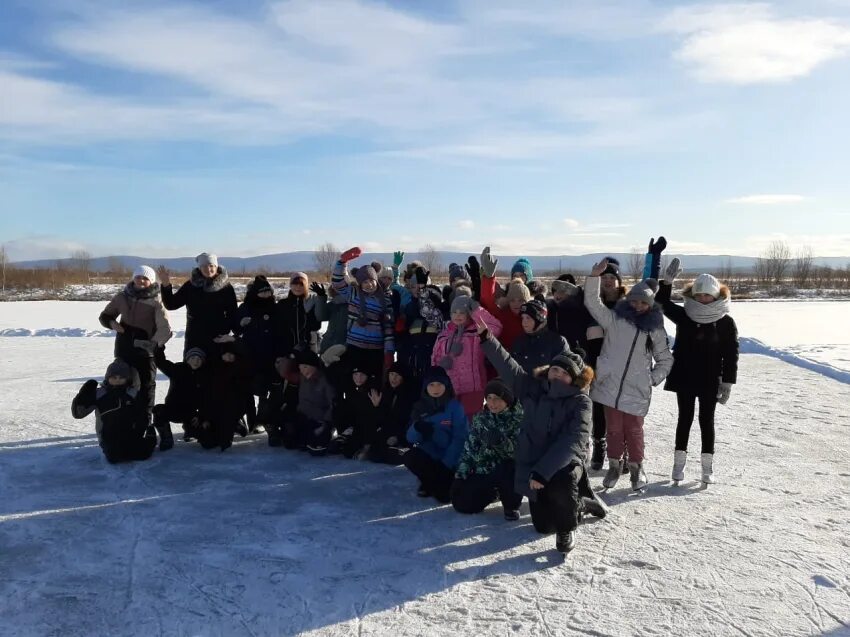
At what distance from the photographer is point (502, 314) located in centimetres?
544

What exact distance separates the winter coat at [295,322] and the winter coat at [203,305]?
539 mm

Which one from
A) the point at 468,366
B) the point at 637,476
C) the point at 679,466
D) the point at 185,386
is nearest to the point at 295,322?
the point at 185,386

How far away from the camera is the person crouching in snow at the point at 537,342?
470cm

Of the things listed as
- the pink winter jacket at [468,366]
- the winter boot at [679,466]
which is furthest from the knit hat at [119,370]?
the winter boot at [679,466]

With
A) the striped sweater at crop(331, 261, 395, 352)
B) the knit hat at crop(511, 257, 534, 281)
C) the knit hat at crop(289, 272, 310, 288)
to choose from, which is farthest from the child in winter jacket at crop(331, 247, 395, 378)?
the knit hat at crop(511, 257, 534, 281)

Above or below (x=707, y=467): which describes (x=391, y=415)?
above

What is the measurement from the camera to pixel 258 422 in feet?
21.9

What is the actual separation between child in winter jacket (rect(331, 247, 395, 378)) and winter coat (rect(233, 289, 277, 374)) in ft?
2.88

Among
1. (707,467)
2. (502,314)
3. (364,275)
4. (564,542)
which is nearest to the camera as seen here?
(564,542)

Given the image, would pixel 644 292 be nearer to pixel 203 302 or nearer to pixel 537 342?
pixel 537 342

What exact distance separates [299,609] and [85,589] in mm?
1177

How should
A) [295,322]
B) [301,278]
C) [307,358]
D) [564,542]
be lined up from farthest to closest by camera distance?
[295,322]
[301,278]
[307,358]
[564,542]

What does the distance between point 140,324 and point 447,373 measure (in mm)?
2941

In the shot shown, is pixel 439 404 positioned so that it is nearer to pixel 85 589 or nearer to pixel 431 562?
pixel 431 562
